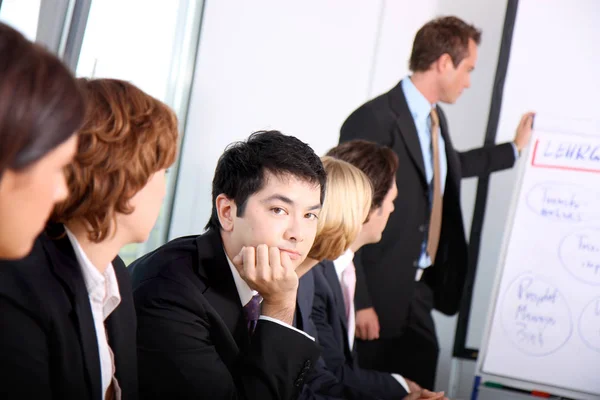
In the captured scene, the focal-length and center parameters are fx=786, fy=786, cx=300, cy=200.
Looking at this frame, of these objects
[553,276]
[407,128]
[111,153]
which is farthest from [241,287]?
[553,276]

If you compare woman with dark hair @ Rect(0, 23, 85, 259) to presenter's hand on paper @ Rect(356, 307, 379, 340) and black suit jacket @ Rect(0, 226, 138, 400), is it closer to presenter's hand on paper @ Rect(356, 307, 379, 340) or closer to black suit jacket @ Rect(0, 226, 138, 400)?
black suit jacket @ Rect(0, 226, 138, 400)

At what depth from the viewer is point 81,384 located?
1247mm

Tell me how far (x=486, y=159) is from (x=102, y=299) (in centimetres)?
263

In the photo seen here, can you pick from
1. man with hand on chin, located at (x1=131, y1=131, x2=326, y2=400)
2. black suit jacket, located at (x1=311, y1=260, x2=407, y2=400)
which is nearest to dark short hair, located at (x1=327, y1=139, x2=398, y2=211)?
black suit jacket, located at (x1=311, y1=260, x2=407, y2=400)

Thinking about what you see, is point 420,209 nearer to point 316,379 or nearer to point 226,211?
point 316,379

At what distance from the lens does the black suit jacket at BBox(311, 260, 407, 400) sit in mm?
2283

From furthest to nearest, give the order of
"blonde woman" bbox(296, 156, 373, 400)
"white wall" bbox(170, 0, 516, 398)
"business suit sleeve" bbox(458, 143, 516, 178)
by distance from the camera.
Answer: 1. "white wall" bbox(170, 0, 516, 398)
2. "business suit sleeve" bbox(458, 143, 516, 178)
3. "blonde woman" bbox(296, 156, 373, 400)

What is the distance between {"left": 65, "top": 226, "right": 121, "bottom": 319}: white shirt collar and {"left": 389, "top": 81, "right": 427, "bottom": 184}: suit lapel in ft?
6.72

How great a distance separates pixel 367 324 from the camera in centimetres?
306

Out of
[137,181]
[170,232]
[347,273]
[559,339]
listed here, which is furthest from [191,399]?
[170,232]

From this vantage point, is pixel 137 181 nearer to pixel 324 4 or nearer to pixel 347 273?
pixel 347 273

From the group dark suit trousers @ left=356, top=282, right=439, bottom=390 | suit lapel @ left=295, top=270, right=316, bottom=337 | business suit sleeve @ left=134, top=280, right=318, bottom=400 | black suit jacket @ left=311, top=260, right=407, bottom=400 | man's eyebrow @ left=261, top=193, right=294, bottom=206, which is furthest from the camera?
dark suit trousers @ left=356, top=282, right=439, bottom=390

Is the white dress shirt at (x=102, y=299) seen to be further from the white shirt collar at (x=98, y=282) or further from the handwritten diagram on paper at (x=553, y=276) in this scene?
the handwritten diagram on paper at (x=553, y=276)

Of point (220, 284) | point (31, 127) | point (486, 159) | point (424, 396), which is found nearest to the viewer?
point (31, 127)
